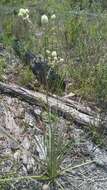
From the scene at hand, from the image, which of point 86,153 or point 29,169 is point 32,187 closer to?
point 29,169

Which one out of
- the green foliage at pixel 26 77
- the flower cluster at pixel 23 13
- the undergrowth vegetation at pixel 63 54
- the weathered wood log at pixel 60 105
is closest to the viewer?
the flower cluster at pixel 23 13

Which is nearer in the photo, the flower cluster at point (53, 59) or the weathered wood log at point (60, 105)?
the flower cluster at point (53, 59)

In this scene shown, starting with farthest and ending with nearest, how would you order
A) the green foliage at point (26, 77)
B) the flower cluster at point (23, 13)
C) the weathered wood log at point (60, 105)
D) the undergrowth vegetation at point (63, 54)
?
the green foliage at point (26, 77) < the weathered wood log at point (60, 105) < the undergrowth vegetation at point (63, 54) < the flower cluster at point (23, 13)

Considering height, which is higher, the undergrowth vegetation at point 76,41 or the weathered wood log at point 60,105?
the undergrowth vegetation at point 76,41

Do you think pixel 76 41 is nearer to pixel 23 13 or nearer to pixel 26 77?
pixel 26 77

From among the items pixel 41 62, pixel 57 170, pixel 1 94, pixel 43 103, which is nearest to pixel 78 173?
pixel 57 170

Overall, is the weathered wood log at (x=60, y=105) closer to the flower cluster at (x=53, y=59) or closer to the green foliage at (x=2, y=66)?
the green foliage at (x=2, y=66)

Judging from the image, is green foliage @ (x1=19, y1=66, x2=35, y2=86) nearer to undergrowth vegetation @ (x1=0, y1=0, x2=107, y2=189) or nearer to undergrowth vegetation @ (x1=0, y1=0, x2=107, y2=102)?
undergrowth vegetation @ (x1=0, y1=0, x2=107, y2=189)

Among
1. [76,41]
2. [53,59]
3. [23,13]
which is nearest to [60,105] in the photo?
[53,59]

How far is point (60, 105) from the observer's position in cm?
308

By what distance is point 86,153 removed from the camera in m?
2.84

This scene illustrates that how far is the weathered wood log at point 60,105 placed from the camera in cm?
302

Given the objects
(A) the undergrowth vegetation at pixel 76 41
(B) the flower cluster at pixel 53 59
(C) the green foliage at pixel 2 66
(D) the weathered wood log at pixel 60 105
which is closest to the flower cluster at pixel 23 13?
(B) the flower cluster at pixel 53 59

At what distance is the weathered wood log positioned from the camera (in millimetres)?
3020
